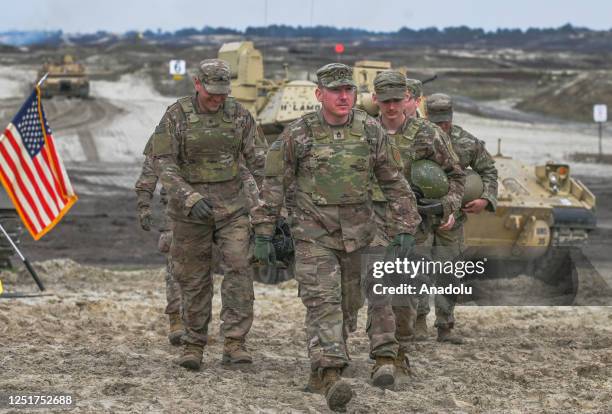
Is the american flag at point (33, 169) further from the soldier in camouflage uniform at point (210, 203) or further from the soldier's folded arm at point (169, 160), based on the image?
the soldier's folded arm at point (169, 160)

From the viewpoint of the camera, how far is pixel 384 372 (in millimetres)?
7523

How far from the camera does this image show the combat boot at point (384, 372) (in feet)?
24.7

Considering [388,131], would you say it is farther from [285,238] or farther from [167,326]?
[167,326]

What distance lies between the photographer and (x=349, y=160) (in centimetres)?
746

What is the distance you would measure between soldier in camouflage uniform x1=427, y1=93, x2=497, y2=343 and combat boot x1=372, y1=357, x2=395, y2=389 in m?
2.05

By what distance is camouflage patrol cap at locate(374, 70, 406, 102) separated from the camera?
805 centimetres

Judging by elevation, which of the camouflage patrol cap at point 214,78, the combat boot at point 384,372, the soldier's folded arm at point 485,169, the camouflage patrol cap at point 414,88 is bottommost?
the combat boot at point 384,372

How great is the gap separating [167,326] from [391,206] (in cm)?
335

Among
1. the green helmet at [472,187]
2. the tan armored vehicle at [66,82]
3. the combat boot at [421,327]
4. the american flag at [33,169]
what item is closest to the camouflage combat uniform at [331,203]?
the green helmet at [472,187]

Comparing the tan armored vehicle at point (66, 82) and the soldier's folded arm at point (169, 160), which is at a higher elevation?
the soldier's folded arm at point (169, 160)

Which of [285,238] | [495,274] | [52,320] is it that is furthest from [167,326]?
[495,274]

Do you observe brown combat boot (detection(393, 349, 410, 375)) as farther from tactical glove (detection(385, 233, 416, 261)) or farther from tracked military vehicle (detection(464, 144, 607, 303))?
tracked military vehicle (detection(464, 144, 607, 303))

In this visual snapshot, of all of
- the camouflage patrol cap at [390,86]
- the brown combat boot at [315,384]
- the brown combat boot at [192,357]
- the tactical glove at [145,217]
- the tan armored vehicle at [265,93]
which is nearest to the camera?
the brown combat boot at [315,384]

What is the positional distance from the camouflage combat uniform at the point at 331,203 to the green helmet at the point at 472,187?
1930 millimetres
